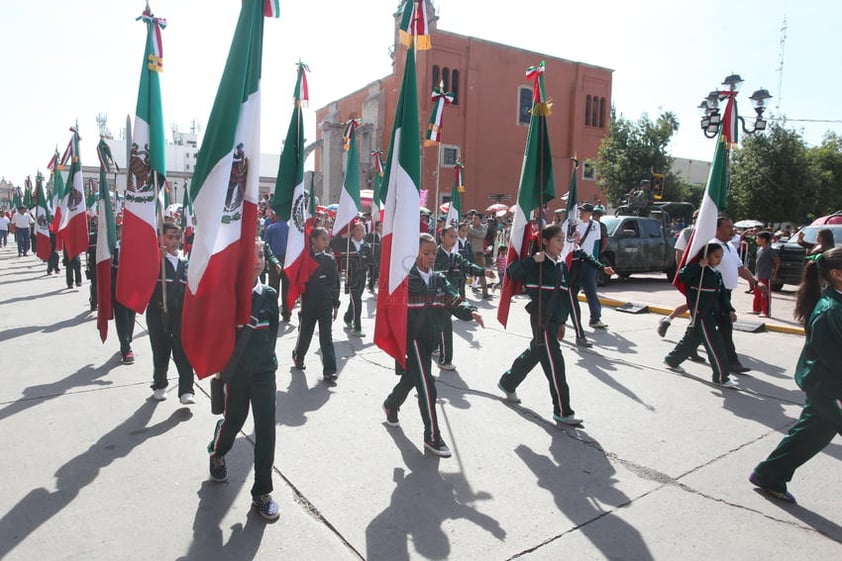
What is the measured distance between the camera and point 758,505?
12.2 ft

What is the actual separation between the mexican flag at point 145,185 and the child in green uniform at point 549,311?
349 cm

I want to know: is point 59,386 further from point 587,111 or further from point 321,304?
A: point 587,111

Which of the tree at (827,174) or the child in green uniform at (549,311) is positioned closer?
the child in green uniform at (549,311)

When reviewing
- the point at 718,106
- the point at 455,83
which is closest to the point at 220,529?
the point at 718,106

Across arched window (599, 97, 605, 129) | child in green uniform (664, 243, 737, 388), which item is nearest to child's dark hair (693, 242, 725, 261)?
child in green uniform (664, 243, 737, 388)

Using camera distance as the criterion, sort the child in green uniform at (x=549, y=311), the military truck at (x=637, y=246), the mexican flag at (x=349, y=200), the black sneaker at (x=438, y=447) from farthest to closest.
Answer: the military truck at (x=637, y=246), the mexican flag at (x=349, y=200), the child in green uniform at (x=549, y=311), the black sneaker at (x=438, y=447)

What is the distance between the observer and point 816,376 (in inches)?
138

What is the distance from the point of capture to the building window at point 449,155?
36281mm

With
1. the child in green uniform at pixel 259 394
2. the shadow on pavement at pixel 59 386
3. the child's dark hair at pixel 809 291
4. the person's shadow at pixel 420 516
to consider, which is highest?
the child's dark hair at pixel 809 291

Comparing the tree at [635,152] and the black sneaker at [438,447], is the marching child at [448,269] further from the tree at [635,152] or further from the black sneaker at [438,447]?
the tree at [635,152]

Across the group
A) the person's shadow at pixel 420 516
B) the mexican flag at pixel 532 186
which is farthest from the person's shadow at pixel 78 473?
the mexican flag at pixel 532 186

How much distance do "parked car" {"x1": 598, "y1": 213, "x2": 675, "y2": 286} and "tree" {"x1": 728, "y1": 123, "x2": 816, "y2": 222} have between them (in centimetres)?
1510

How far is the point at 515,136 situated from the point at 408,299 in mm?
36140

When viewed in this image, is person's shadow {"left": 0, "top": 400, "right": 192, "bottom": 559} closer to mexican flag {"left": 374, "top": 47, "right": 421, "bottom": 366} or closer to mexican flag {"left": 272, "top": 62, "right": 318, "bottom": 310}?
mexican flag {"left": 272, "top": 62, "right": 318, "bottom": 310}
